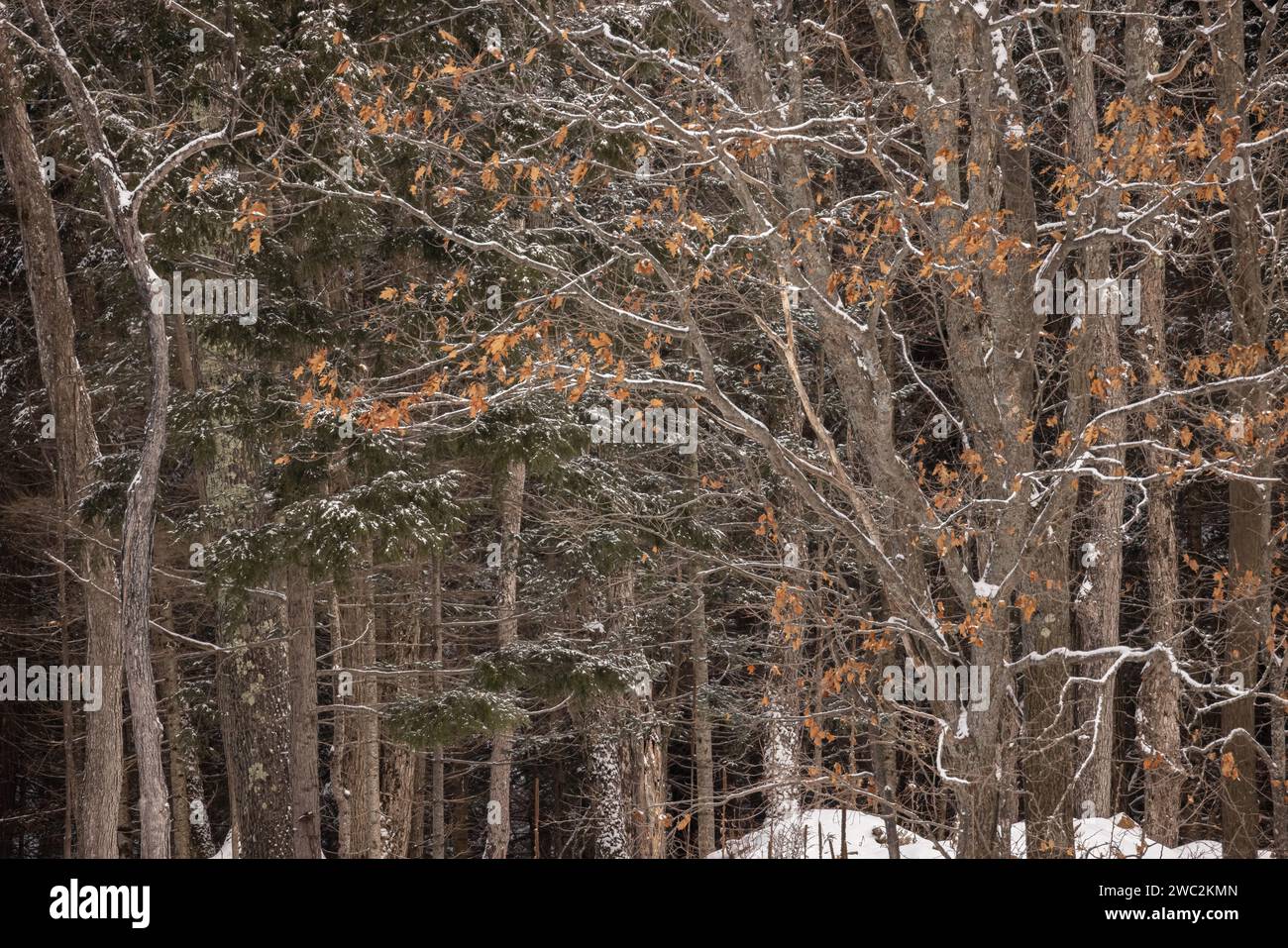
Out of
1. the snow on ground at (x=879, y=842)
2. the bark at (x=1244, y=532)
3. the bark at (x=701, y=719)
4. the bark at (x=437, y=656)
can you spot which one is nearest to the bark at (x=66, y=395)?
the bark at (x=437, y=656)

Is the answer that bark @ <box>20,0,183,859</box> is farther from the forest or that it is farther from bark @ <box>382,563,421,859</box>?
bark @ <box>382,563,421,859</box>

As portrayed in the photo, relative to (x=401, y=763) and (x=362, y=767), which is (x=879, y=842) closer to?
(x=362, y=767)

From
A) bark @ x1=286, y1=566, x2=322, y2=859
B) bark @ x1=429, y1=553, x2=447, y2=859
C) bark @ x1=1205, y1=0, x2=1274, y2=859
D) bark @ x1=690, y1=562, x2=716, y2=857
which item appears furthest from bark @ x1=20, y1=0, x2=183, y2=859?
bark @ x1=1205, y1=0, x2=1274, y2=859

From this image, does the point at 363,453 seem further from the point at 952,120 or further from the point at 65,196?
the point at 65,196

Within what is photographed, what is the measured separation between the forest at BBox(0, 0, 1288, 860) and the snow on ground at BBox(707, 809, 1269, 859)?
10 cm

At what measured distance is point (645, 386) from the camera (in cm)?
715

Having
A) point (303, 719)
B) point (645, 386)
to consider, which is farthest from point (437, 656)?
point (645, 386)

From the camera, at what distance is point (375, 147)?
9648 mm

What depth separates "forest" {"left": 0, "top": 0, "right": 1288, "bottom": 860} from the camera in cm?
697

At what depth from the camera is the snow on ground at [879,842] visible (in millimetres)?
8461

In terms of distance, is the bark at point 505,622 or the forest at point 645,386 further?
the bark at point 505,622

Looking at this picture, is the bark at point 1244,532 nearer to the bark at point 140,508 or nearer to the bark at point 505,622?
the bark at point 505,622

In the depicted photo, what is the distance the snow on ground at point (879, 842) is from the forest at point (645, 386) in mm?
103
